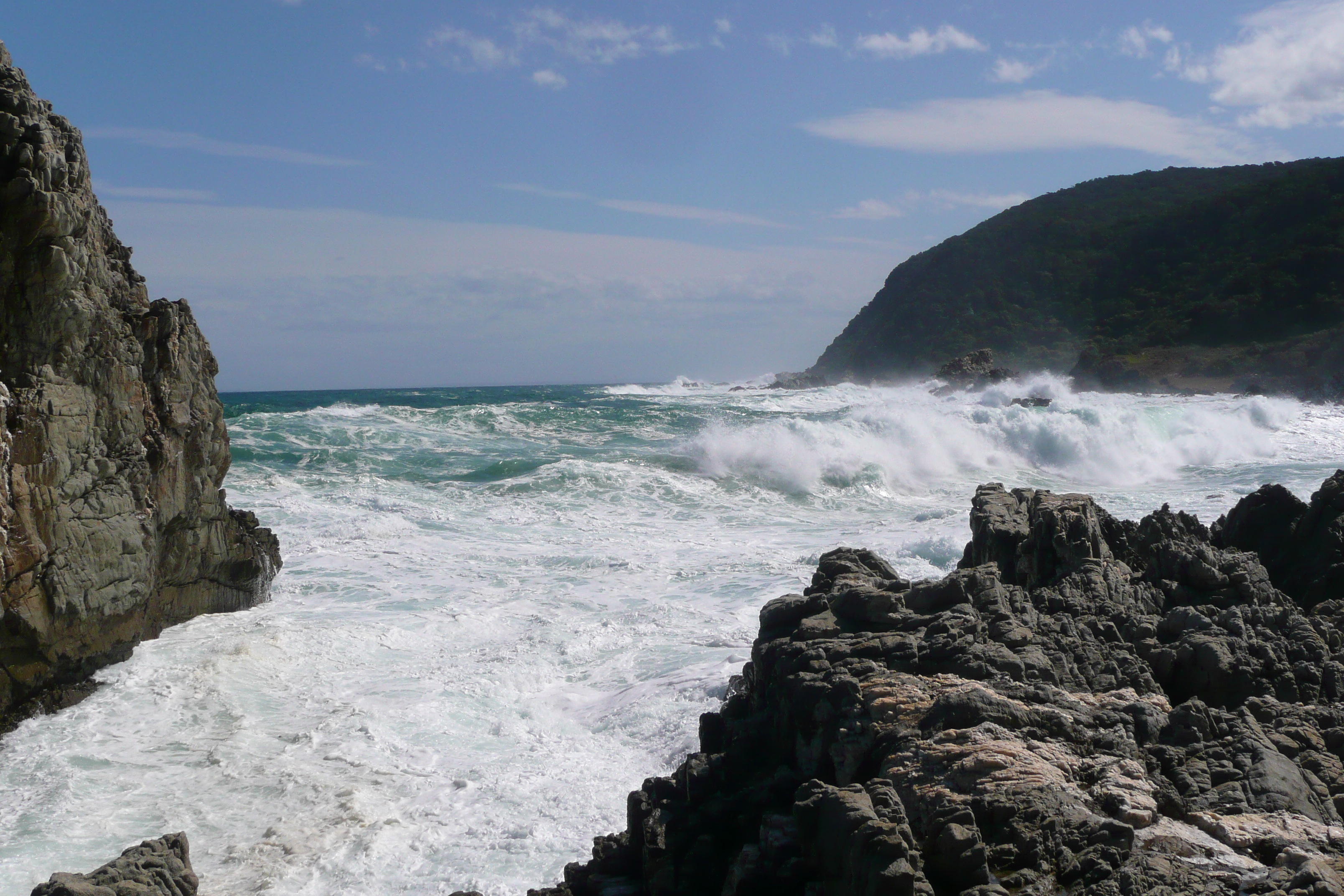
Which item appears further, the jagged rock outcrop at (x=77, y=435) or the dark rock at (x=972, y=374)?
the dark rock at (x=972, y=374)

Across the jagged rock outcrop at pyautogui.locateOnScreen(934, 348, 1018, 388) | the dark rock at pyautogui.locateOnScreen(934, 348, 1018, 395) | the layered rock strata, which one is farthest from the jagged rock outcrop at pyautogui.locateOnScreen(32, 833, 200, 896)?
the jagged rock outcrop at pyautogui.locateOnScreen(934, 348, 1018, 388)

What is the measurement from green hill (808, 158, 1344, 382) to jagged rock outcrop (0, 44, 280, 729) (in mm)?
48763

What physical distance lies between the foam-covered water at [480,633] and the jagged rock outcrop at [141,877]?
0.57 m

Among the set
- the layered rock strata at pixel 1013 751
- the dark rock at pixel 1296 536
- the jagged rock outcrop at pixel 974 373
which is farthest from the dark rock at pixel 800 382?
the layered rock strata at pixel 1013 751

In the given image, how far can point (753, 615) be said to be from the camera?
947 cm

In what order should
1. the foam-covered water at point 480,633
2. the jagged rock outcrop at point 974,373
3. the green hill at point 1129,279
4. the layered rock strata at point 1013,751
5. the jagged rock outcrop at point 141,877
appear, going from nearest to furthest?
the layered rock strata at point 1013,751 < the jagged rock outcrop at point 141,877 < the foam-covered water at point 480,633 < the jagged rock outcrop at point 974,373 < the green hill at point 1129,279

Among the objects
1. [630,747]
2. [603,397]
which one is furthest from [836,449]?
[603,397]

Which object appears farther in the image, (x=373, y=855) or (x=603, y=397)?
(x=603, y=397)

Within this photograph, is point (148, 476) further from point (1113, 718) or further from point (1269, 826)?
point (1269, 826)

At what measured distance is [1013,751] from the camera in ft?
12.0

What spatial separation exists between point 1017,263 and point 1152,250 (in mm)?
10835

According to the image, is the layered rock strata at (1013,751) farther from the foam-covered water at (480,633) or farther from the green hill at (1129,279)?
A: the green hill at (1129,279)

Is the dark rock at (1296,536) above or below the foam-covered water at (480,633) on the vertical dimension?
above

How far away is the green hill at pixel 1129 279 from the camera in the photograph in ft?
175
